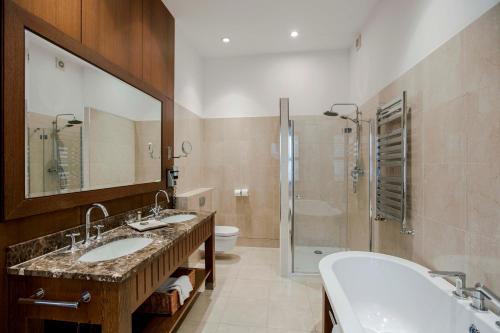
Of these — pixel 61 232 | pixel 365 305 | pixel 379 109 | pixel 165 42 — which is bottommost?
pixel 365 305

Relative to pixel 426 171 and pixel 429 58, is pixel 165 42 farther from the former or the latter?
pixel 426 171

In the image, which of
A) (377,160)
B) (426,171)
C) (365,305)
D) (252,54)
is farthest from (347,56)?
(365,305)

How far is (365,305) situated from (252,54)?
3382 millimetres

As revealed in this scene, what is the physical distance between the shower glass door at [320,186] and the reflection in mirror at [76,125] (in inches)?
69.9

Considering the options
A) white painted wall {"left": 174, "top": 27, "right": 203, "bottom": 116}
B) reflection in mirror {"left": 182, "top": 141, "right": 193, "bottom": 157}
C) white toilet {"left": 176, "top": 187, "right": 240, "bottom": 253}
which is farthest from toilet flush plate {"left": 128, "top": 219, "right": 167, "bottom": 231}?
white painted wall {"left": 174, "top": 27, "right": 203, "bottom": 116}

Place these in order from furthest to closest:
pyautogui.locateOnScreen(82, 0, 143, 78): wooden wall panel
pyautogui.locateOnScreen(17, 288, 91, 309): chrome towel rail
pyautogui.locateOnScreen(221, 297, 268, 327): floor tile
Result: pyautogui.locateOnScreen(221, 297, 268, 327): floor tile, pyautogui.locateOnScreen(82, 0, 143, 78): wooden wall panel, pyautogui.locateOnScreen(17, 288, 91, 309): chrome towel rail

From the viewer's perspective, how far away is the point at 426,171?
1610mm

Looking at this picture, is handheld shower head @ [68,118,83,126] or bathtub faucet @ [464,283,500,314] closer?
bathtub faucet @ [464,283,500,314]

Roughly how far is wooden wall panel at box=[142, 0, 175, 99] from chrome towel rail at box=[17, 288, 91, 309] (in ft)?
5.74

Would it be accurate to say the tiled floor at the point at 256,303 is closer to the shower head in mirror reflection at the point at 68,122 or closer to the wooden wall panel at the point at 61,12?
the shower head in mirror reflection at the point at 68,122

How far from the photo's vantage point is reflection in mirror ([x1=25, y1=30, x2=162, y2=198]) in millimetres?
1220

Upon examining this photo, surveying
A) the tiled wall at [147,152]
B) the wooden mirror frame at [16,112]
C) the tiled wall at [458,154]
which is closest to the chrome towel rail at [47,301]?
the wooden mirror frame at [16,112]

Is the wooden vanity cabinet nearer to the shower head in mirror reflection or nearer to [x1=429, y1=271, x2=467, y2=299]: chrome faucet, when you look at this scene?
the shower head in mirror reflection

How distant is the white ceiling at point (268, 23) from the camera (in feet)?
8.14
